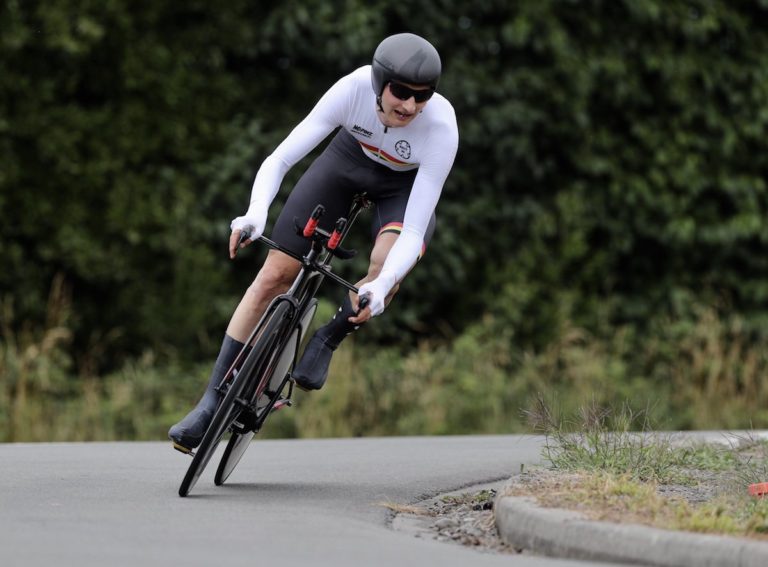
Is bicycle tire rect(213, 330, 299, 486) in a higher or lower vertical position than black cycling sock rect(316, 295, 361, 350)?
lower

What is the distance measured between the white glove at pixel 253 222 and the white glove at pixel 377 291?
20.5 inches

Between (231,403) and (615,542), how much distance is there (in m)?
2.04

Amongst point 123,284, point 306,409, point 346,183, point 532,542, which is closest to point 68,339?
point 123,284

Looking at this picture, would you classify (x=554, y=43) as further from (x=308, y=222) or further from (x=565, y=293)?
(x=308, y=222)

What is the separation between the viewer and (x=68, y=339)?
1410cm

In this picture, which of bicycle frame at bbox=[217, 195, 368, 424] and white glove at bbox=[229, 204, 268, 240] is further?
bicycle frame at bbox=[217, 195, 368, 424]

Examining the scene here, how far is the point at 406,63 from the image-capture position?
21.8 ft

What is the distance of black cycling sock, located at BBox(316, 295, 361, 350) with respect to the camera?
709 centimetres

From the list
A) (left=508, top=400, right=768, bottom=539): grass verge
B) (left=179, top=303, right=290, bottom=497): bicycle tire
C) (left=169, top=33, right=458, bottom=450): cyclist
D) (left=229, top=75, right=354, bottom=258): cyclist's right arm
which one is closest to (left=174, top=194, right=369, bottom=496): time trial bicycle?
(left=179, top=303, right=290, bottom=497): bicycle tire

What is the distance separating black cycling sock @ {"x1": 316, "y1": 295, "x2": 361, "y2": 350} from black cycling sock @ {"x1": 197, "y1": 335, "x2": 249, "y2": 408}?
1.31ft

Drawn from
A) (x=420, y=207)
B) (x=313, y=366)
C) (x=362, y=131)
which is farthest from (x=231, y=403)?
(x=362, y=131)

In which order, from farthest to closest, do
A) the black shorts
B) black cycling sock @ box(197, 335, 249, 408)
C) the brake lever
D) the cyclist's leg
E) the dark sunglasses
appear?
the black shorts, the cyclist's leg, black cycling sock @ box(197, 335, 249, 408), the dark sunglasses, the brake lever

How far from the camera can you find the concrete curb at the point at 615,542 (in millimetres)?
5066

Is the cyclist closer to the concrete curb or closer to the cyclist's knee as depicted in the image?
the cyclist's knee
